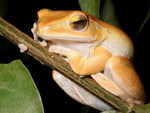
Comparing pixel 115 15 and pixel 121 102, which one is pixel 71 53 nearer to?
pixel 121 102

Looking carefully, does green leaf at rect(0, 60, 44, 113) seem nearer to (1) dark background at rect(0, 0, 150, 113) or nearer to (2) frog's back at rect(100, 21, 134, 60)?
(2) frog's back at rect(100, 21, 134, 60)

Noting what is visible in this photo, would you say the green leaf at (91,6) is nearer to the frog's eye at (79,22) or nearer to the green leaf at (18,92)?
the frog's eye at (79,22)

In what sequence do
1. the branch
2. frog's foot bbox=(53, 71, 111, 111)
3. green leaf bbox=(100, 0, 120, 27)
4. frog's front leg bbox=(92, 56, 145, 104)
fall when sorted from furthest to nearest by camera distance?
green leaf bbox=(100, 0, 120, 27) < frog's foot bbox=(53, 71, 111, 111) < frog's front leg bbox=(92, 56, 145, 104) < the branch

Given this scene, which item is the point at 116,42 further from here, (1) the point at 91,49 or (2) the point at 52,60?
(2) the point at 52,60

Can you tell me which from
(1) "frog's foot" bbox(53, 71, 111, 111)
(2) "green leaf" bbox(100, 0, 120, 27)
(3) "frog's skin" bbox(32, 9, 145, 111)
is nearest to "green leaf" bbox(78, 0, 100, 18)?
(3) "frog's skin" bbox(32, 9, 145, 111)

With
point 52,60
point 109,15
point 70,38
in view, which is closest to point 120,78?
point 70,38

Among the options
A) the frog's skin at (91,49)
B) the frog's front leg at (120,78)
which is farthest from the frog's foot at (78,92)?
the frog's front leg at (120,78)
